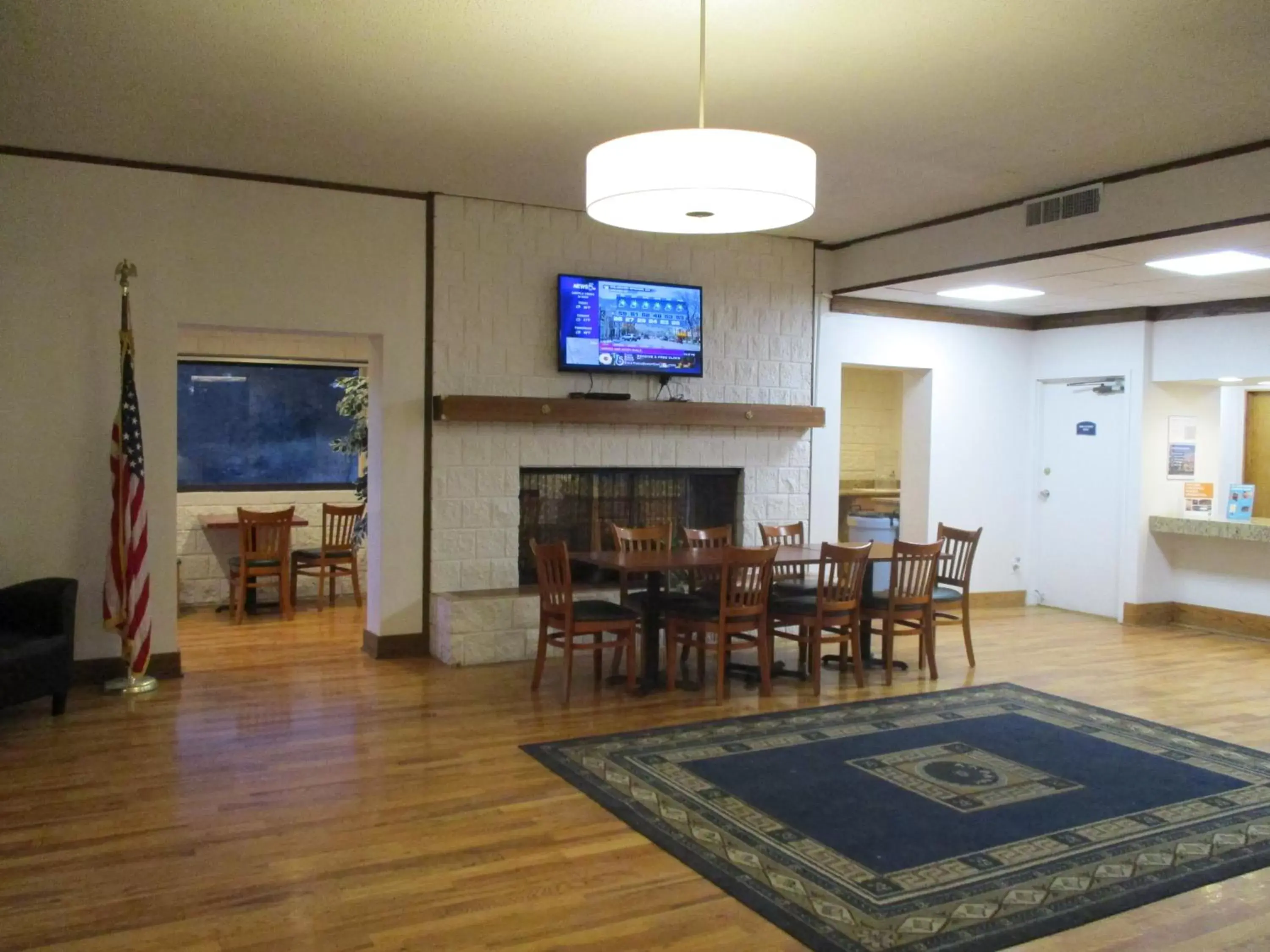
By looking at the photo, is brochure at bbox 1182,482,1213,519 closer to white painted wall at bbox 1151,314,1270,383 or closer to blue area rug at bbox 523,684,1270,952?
white painted wall at bbox 1151,314,1270,383

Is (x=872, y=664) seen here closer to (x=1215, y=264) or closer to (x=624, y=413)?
(x=624, y=413)

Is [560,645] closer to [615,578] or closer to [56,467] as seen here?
[615,578]

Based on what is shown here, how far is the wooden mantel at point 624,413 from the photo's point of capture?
667cm

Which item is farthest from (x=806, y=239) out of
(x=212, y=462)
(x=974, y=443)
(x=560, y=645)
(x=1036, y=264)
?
(x=212, y=462)

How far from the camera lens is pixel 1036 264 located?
264 inches

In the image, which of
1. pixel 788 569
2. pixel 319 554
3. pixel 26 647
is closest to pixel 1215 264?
pixel 788 569

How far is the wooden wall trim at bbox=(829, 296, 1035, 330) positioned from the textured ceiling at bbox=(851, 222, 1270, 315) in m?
0.06

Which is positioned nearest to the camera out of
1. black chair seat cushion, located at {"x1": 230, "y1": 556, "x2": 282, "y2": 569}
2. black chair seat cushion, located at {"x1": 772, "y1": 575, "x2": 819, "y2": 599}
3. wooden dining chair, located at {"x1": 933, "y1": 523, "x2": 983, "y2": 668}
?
black chair seat cushion, located at {"x1": 772, "y1": 575, "x2": 819, "y2": 599}

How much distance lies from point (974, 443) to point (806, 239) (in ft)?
8.39

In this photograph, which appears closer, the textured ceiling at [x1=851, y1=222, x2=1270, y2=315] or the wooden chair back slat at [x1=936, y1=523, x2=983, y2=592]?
the textured ceiling at [x1=851, y1=222, x2=1270, y2=315]

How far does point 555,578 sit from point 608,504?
5.87 ft

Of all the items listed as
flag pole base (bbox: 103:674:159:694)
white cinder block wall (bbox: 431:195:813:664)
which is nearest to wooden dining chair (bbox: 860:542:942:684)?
white cinder block wall (bbox: 431:195:813:664)

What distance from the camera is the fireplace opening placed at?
733 centimetres

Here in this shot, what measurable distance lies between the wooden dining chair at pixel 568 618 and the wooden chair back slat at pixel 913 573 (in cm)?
160
